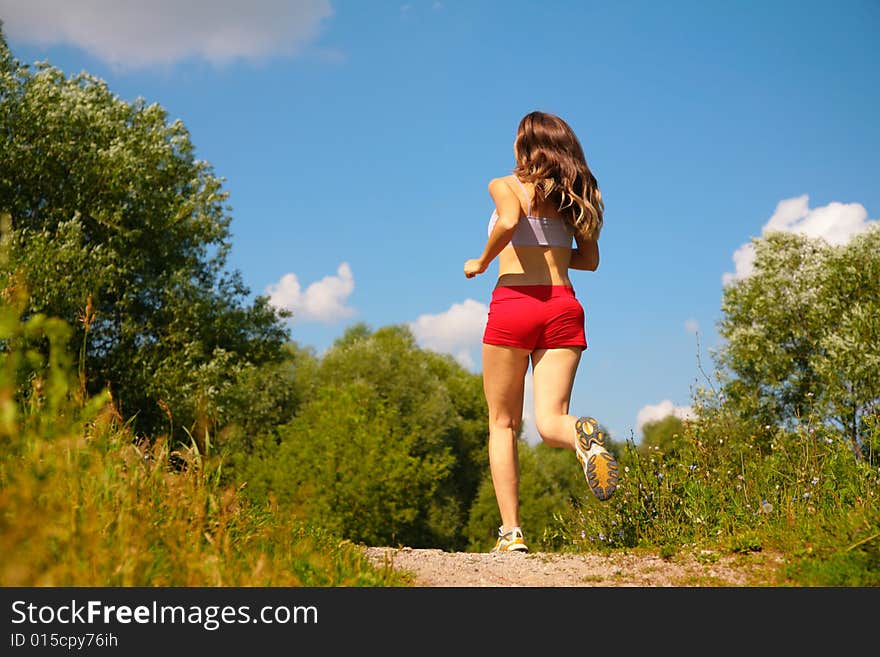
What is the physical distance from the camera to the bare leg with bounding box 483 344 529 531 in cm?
529

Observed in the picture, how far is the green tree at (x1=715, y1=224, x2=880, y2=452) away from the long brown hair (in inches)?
759

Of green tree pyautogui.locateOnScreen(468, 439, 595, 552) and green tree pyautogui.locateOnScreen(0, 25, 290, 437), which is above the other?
green tree pyautogui.locateOnScreen(0, 25, 290, 437)

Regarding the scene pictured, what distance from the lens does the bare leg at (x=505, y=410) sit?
5.29 m

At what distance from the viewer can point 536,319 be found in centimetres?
519

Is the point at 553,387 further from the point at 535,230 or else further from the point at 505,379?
the point at 535,230

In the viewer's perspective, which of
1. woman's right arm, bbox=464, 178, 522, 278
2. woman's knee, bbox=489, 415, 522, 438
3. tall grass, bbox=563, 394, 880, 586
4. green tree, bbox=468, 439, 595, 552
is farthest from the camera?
green tree, bbox=468, 439, 595, 552

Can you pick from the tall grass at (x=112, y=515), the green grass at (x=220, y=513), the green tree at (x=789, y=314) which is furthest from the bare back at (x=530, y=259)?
the green tree at (x=789, y=314)

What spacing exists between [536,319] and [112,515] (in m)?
2.91

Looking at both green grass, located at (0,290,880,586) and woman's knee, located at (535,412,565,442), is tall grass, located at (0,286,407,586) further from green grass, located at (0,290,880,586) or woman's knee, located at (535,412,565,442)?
woman's knee, located at (535,412,565,442)

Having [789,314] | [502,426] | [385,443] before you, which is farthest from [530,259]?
[385,443]

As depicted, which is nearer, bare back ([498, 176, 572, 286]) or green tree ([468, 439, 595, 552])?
bare back ([498, 176, 572, 286])

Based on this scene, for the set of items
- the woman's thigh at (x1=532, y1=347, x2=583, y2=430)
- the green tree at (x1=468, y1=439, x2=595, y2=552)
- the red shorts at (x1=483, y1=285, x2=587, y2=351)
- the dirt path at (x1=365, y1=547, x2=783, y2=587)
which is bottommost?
the dirt path at (x1=365, y1=547, x2=783, y2=587)

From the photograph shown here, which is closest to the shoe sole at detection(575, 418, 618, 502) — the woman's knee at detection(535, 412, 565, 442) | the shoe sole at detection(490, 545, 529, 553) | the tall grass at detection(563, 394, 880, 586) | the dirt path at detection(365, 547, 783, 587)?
the woman's knee at detection(535, 412, 565, 442)
